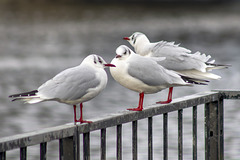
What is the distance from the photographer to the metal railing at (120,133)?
11.2ft

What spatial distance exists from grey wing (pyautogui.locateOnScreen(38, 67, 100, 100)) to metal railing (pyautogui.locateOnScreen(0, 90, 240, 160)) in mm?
274

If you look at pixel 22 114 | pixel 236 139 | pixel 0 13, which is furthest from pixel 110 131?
pixel 0 13

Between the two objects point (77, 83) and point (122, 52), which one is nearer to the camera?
point (77, 83)

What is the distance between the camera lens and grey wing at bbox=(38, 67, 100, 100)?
4063mm

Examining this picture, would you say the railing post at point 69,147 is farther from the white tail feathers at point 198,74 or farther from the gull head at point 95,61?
the white tail feathers at point 198,74

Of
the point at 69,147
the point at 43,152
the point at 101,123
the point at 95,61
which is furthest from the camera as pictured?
the point at 95,61

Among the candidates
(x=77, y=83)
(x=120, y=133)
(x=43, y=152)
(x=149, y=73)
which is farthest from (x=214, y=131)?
(x=43, y=152)

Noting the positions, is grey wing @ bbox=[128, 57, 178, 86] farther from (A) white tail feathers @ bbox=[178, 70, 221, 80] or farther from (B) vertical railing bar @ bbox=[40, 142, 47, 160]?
(B) vertical railing bar @ bbox=[40, 142, 47, 160]

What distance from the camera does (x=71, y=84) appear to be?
4.14 m

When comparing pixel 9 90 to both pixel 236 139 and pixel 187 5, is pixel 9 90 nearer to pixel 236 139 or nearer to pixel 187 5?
pixel 236 139

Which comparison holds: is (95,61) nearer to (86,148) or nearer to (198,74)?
(86,148)

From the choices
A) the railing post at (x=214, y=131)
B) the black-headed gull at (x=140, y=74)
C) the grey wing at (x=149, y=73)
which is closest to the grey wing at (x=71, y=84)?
the black-headed gull at (x=140, y=74)

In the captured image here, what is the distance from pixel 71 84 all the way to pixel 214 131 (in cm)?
142

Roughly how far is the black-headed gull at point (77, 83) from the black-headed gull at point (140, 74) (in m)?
0.44
